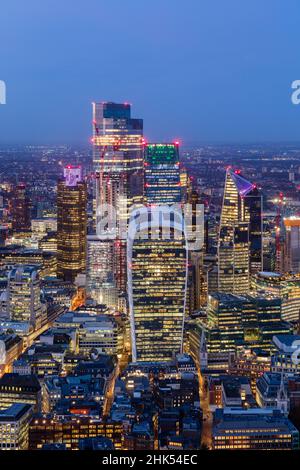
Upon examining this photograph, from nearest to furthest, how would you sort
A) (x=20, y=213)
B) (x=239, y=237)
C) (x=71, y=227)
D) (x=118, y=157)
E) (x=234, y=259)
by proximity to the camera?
(x=234, y=259) → (x=239, y=237) → (x=71, y=227) → (x=20, y=213) → (x=118, y=157)

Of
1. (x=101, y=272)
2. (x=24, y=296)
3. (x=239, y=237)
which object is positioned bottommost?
(x=24, y=296)

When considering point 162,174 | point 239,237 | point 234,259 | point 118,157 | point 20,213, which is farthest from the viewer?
point 118,157

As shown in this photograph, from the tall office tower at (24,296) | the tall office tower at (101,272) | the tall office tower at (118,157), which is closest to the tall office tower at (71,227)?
the tall office tower at (118,157)

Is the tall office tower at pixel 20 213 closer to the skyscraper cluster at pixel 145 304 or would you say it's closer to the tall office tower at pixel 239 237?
the skyscraper cluster at pixel 145 304

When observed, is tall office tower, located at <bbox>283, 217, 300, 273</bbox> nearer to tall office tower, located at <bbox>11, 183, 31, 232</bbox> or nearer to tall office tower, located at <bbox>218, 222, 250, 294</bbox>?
tall office tower, located at <bbox>218, 222, 250, 294</bbox>

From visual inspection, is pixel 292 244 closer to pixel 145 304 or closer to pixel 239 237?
pixel 239 237

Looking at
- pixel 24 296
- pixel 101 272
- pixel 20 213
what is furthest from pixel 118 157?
pixel 24 296
